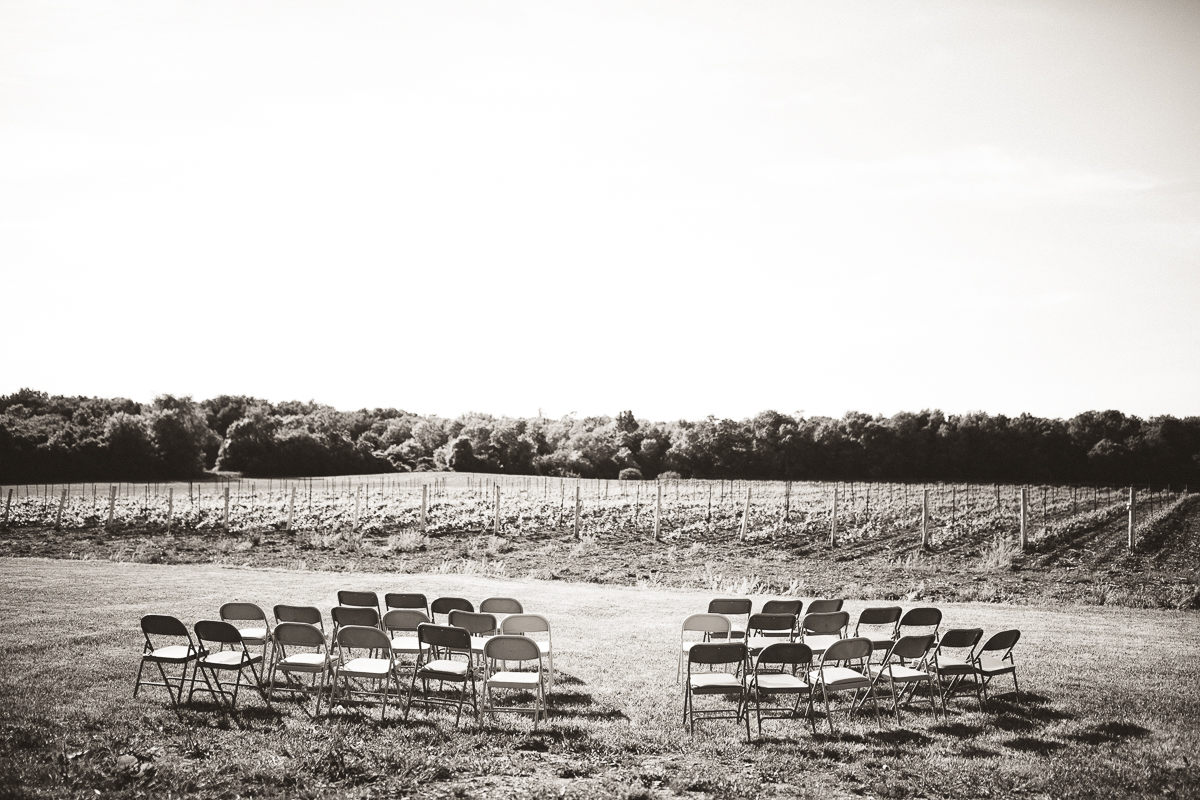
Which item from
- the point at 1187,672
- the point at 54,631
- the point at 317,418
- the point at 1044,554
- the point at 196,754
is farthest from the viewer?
the point at 317,418

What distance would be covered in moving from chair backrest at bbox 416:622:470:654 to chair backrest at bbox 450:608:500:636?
1060mm

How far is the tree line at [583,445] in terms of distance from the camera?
72.2m

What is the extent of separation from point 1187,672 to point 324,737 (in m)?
9.82

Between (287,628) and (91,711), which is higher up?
(287,628)

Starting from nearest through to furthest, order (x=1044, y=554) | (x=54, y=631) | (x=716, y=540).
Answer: (x=54, y=631) → (x=1044, y=554) → (x=716, y=540)

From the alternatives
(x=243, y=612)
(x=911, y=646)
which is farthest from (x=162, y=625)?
(x=911, y=646)

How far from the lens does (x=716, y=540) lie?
106ft

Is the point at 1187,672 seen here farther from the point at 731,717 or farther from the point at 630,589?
the point at 630,589

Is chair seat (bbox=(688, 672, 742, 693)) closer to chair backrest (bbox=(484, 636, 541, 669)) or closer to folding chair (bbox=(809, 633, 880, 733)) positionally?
folding chair (bbox=(809, 633, 880, 733))

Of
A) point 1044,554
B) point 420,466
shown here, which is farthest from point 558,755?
point 420,466

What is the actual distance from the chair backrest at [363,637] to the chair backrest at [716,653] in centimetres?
282

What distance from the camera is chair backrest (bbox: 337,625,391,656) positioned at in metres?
7.13

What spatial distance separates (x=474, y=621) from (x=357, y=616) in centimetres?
125

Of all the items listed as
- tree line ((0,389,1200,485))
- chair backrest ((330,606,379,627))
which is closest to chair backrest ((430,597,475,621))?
chair backrest ((330,606,379,627))
